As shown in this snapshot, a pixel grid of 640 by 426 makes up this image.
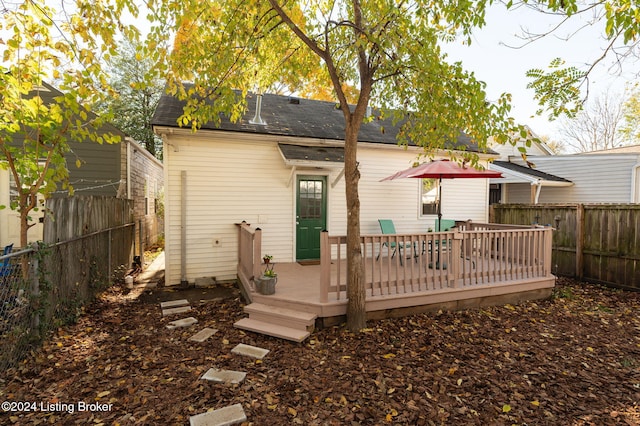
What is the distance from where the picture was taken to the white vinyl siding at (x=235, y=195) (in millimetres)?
6738

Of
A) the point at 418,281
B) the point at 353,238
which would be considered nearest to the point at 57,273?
the point at 353,238

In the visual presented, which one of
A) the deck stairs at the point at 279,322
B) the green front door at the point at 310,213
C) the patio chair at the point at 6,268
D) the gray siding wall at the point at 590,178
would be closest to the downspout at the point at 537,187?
the gray siding wall at the point at 590,178

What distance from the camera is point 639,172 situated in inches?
454

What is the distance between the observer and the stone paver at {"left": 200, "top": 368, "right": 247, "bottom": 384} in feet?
10.6

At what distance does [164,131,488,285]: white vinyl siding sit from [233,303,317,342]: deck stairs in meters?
2.74

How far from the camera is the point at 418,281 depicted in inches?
201

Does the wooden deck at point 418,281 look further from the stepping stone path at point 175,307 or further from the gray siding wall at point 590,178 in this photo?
the gray siding wall at point 590,178

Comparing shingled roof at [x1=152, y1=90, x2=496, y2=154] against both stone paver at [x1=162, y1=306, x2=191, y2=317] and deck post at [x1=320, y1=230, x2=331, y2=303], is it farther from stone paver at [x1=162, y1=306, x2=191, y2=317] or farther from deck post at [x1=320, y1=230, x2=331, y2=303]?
stone paver at [x1=162, y1=306, x2=191, y2=317]

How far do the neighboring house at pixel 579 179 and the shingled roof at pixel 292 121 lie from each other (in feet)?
12.1

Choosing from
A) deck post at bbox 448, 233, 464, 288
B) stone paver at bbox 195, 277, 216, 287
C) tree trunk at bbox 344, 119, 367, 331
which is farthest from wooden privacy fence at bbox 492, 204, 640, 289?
stone paver at bbox 195, 277, 216, 287

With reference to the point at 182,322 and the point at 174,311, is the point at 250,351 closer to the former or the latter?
the point at 182,322

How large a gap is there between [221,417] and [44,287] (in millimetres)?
2904

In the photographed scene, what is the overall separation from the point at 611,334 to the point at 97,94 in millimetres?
7494

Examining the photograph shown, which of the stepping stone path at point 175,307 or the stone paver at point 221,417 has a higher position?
the stepping stone path at point 175,307
